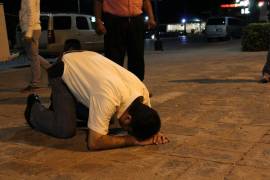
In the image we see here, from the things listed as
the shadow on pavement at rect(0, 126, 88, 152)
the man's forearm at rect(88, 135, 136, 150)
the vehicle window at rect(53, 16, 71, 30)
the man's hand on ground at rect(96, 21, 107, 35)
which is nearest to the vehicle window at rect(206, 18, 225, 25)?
the vehicle window at rect(53, 16, 71, 30)

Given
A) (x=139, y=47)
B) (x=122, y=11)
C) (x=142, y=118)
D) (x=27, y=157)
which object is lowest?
(x=27, y=157)

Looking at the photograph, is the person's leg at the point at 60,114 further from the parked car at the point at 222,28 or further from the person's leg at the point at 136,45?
the parked car at the point at 222,28

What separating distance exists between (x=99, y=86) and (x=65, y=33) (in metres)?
12.9

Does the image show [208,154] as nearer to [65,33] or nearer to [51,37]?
[51,37]

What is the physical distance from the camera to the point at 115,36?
6.07 meters

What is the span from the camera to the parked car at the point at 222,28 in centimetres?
2858

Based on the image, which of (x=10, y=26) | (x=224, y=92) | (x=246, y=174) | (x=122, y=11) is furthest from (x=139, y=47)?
(x=10, y=26)

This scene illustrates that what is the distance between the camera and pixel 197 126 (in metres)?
4.84

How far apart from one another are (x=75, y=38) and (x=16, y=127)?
39.4 ft

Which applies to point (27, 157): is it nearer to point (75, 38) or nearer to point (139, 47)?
point (139, 47)

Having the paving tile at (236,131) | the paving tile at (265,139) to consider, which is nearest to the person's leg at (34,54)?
the paving tile at (236,131)

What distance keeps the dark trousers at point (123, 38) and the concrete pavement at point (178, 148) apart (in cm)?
67

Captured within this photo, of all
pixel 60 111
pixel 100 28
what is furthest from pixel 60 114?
pixel 100 28

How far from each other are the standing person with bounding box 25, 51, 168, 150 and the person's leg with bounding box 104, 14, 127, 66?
5.02ft
